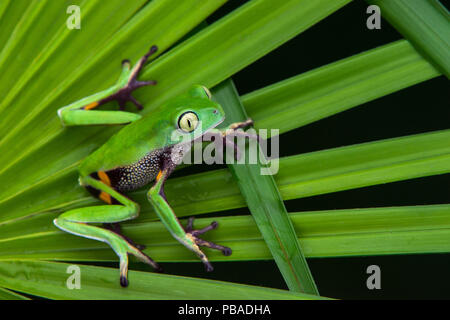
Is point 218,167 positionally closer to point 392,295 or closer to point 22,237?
point 22,237

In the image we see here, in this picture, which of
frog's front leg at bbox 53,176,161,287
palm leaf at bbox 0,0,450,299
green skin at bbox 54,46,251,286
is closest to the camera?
palm leaf at bbox 0,0,450,299

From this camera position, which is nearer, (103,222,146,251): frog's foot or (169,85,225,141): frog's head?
(169,85,225,141): frog's head

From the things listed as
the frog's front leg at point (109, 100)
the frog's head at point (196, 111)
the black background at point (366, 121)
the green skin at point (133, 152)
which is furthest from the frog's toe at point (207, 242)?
the frog's front leg at point (109, 100)

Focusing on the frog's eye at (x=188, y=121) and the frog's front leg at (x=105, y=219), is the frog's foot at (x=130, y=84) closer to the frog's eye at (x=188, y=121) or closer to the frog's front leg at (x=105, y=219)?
the frog's eye at (x=188, y=121)

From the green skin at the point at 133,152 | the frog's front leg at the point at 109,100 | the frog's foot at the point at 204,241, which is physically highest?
the frog's front leg at the point at 109,100

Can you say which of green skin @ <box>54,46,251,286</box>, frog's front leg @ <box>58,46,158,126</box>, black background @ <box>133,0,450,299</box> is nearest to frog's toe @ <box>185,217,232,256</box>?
green skin @ <box>54,46,251,286</box>

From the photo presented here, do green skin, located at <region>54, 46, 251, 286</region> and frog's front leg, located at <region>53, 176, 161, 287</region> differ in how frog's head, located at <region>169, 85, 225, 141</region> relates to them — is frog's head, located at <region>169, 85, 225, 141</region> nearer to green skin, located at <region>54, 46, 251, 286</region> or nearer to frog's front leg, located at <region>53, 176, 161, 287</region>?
green skin, located at <region>54, 46, 251, 286</region>

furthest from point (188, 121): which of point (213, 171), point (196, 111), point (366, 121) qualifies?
point (366, 121)

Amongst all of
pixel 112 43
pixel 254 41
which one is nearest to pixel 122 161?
pixel 112 43
